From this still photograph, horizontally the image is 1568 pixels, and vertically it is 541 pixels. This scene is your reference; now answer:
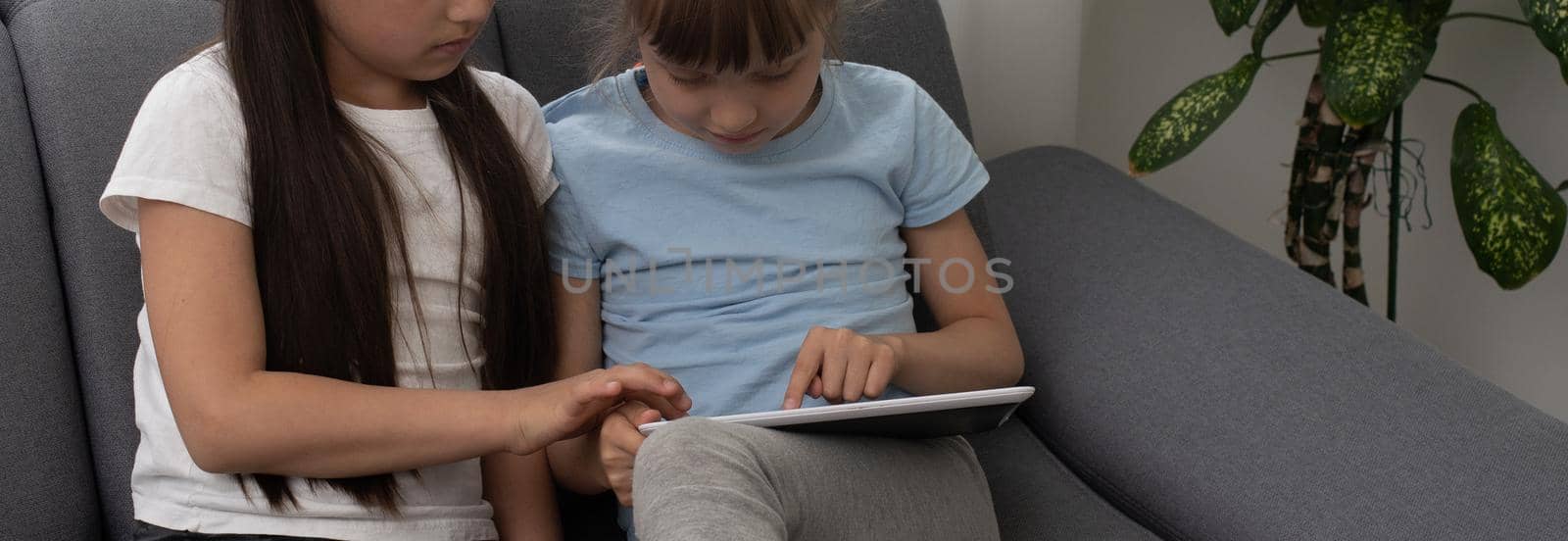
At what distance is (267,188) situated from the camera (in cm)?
97

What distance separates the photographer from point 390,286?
3.42ft

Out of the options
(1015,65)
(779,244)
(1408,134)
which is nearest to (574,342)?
(779,244)

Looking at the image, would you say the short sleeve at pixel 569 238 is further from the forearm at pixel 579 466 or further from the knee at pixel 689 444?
the knee at pixel 689 444

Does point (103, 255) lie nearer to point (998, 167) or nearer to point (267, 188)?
point (267, 188)

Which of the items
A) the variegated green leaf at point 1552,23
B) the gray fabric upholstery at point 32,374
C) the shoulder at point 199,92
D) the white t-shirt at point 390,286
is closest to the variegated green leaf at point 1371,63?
the variegated green leaf at point 1552,23

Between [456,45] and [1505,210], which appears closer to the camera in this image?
[456,45]

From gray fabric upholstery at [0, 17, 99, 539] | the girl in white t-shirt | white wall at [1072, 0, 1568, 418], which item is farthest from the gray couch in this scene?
white wall at [1072, 0, 1568, 418]

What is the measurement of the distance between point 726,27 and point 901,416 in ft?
0.98

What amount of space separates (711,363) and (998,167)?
671 mm

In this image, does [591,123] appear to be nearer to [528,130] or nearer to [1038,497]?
[528,130]

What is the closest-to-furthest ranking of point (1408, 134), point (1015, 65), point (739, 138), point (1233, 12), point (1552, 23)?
1. point (739, 138)
2. point (1552, 23)
3. point (1233, 12)
4. point (1015, 65)
5. point (1408, 134)

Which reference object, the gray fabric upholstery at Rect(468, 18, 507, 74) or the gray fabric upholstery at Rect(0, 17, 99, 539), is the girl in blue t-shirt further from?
the gray fabric upholstery at Rect(0, 17, 99, 539)

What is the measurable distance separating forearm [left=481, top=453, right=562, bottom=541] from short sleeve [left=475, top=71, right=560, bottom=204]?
8.8 inches

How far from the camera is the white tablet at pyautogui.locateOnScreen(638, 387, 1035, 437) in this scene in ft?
2.87
